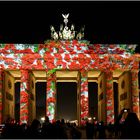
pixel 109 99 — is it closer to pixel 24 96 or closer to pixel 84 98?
pixel 84 98

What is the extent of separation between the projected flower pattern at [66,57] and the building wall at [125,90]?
184cm

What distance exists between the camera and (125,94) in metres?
57.3

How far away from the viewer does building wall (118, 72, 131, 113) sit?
182 feet

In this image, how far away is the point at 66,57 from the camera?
54656mm

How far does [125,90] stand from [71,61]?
30.4 feet

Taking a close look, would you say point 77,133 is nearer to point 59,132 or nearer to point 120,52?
point 59,132

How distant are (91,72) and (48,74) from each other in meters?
7.24

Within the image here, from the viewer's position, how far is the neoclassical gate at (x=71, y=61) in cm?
5403

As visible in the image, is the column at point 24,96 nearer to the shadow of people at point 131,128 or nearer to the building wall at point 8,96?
the building wall at point 8,96

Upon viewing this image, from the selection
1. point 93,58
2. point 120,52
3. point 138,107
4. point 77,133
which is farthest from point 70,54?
point 77,133

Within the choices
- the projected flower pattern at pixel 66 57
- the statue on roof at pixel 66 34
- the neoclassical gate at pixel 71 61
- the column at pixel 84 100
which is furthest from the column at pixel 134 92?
the statue on roof at pixel 66 34

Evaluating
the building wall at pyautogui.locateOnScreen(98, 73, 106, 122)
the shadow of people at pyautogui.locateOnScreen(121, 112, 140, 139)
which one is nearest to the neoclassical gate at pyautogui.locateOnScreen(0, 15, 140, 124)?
the building wall at pyautogui.locateOnScreen(98, 73, 106, 122)

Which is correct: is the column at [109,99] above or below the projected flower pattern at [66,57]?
below

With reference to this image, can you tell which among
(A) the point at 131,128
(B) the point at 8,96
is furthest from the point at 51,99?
(A) the point at 131,128
